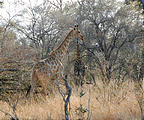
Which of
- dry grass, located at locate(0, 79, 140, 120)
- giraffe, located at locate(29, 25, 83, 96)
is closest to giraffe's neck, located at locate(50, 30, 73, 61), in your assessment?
giraffe, located at locate(29, 25, 83, 96)

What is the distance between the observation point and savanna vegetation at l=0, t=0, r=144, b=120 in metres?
4.81

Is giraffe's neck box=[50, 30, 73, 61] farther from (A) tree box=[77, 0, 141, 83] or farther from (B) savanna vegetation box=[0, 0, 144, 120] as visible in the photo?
(A) tree box=[77, 0, 141, 83]

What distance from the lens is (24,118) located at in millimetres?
4434

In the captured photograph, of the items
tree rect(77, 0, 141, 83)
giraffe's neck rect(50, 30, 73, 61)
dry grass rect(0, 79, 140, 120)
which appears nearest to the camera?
dry grass rect(0, 79, 140, 120)

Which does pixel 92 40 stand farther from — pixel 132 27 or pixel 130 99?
pixel 130 99

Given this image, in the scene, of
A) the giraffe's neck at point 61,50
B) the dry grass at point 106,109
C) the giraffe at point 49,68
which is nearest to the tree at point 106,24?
the giraffe's neck at point 61,50

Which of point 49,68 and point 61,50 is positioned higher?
point 61,50

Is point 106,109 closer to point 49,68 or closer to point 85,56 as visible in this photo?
point 49,68

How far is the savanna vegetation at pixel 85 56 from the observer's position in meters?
4.81

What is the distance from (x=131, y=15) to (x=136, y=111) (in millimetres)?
7646

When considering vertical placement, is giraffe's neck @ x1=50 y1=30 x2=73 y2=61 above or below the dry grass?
above

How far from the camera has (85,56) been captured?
1206 centimetres

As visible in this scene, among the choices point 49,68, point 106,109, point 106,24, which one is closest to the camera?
point 106,109

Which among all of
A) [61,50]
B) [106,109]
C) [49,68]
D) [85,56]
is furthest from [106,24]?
[106,109]
